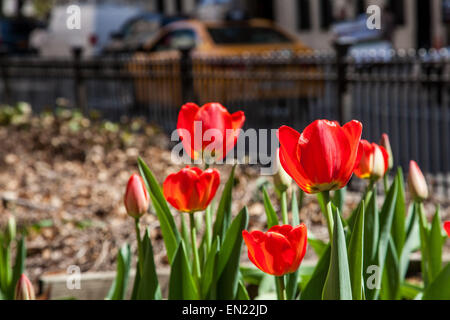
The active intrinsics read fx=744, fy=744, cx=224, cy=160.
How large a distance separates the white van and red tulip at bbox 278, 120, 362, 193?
662 inches

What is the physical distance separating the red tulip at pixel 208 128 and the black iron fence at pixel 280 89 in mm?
4675

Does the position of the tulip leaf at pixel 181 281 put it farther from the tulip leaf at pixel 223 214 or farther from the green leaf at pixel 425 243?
the green leaf at pixel 425 243

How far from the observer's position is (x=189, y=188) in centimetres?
149

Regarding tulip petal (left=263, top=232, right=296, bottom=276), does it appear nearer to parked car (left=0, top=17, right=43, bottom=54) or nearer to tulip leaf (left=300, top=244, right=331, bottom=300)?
tulip leaf (left=300, top=244, right=331, bottom=300)

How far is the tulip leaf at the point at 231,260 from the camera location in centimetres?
157

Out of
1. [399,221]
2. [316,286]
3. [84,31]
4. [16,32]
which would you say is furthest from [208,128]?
[16,32]

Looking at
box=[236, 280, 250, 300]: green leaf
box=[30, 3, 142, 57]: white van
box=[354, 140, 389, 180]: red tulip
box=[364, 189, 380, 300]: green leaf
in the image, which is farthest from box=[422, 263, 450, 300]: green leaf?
box=[30, 3, 142, 57]: white van

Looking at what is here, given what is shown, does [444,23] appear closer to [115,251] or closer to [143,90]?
[143,90]

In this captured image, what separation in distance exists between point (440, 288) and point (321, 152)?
55 cm

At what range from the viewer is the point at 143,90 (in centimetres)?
905

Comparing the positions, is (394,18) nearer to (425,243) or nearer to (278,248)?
(425,243)

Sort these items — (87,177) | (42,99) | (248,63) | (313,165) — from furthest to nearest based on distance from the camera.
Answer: (42,99) → (248,63) → (87,177) → (313,165)

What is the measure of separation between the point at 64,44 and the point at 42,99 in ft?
25.7
